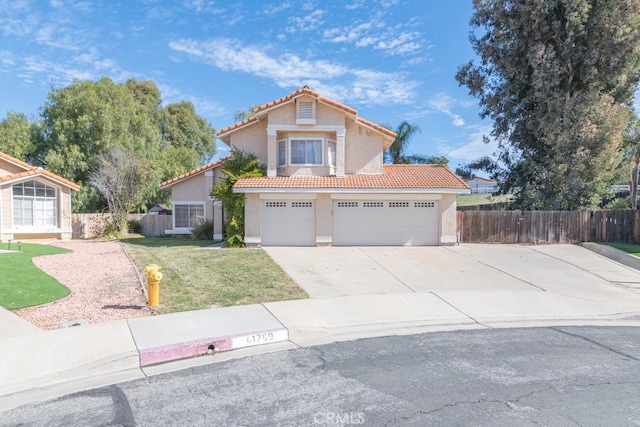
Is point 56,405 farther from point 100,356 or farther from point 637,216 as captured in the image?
point 637,216

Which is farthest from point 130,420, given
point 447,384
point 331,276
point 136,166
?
point 136,166

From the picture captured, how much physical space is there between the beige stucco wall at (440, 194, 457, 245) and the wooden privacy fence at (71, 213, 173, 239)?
17.9 m

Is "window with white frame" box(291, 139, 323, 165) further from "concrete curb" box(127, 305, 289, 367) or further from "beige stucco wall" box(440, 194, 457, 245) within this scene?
"concrete curb" box(127, 305, 289, 367)

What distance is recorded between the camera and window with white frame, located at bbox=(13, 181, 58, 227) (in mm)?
22078

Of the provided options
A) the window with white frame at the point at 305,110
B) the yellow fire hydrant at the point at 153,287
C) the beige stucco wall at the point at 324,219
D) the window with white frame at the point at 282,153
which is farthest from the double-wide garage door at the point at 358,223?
the yellow fire hydrant at the point at 153,287

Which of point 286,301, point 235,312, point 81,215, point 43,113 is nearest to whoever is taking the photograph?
point 235,312

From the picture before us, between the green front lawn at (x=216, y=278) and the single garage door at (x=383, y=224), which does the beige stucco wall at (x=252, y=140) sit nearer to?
the single garage door at (x=383, y=224)

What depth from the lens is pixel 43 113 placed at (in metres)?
30.3

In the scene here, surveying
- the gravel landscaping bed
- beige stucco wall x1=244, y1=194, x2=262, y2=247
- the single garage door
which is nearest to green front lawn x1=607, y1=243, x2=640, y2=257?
the single garage door

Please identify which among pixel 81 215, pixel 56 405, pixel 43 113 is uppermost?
pixel 43 113

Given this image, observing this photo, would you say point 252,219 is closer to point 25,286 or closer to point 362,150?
point 362,150

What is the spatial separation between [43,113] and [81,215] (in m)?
9.62

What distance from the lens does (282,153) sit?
795 inches

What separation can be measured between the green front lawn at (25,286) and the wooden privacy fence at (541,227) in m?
17.0
